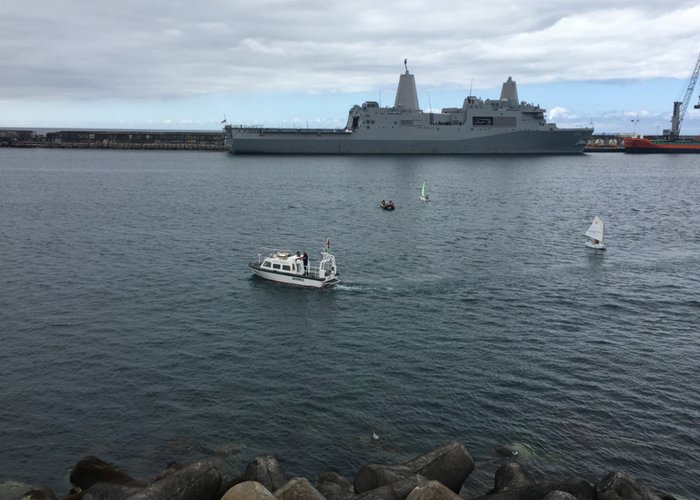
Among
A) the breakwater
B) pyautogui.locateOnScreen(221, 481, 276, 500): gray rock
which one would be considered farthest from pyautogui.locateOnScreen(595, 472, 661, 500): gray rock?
the breakwater

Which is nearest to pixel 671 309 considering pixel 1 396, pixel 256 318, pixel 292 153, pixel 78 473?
pixel 256 318

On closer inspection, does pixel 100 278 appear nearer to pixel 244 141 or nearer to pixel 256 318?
pixel 256 318

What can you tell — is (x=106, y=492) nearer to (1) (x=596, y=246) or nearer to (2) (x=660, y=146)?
(1) (x=596, y=246)

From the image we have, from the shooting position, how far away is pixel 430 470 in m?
14.9

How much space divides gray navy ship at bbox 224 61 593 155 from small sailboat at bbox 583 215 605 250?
9782 centimetres

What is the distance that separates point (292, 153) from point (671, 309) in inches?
4959

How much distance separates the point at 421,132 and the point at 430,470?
13225cm

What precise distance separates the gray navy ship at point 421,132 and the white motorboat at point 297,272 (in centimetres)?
10831

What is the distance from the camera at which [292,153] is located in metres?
150

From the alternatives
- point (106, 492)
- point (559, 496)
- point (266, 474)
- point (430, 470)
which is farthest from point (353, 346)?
point (559, 496)

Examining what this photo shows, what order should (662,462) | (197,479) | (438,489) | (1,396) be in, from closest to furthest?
1. (438,489)
2. (197,479)
3. (662,462)
4. (1,396)

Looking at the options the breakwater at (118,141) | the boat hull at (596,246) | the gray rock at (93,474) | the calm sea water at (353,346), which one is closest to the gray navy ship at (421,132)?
the breakwater at (118,141)

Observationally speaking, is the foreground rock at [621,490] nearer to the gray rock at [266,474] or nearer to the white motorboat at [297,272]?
the gray rock at [266,474]

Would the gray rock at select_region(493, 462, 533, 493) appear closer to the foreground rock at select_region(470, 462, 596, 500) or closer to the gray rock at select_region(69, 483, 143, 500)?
the foreground rock at select_region(470, 462, 596, 500)
